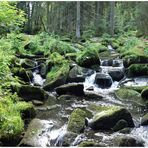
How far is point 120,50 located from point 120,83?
699 centimetres

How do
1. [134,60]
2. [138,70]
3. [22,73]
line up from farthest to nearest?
1. [134,60]
2. [138,70]
3. [22,73]

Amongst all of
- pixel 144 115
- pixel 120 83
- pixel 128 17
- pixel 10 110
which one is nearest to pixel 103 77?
pixel 120 83

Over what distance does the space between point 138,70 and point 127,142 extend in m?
7.68

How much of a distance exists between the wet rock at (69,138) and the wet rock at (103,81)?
6.02 meters

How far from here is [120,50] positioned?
2084 cm

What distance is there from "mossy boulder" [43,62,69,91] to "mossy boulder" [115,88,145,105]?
91.5 inches

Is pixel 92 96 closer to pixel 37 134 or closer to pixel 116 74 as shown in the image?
pixel 116 74

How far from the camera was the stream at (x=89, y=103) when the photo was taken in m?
8.21

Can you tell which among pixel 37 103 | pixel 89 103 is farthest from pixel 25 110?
pixel 89 103

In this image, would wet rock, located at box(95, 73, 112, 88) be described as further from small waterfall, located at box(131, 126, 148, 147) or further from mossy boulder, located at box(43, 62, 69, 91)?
small waterfall, located at box(131, 126, 148, 147)

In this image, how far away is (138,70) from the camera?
586 inches

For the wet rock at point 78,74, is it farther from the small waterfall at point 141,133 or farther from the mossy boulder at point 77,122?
the small waterfall at point 141,133

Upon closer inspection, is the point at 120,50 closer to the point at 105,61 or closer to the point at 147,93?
the point at 105,61

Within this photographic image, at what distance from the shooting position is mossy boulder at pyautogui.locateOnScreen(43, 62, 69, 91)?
528 inches
